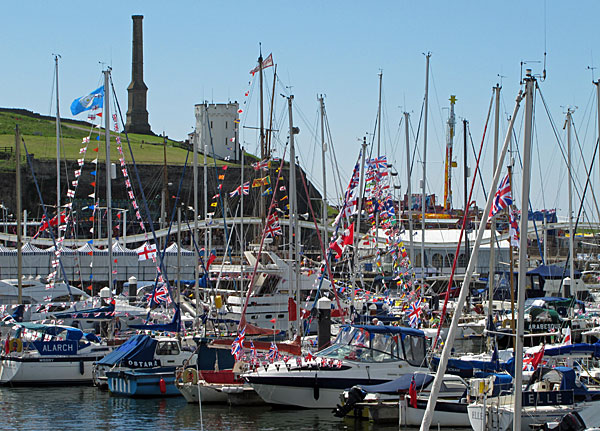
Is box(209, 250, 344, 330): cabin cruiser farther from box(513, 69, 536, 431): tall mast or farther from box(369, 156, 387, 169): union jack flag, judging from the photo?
box(513, 69, 536, 431): tall mast

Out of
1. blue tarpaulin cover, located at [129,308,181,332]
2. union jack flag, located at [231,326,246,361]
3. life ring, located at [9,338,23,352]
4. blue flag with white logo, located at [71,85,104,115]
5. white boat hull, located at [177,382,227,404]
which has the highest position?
blue flag with white logo, located at [71,85,104,115]

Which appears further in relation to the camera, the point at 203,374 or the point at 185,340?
the point at 185,340

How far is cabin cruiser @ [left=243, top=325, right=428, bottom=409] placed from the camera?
21.6 metres

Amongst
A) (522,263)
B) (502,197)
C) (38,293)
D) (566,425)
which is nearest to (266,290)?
(38,293)

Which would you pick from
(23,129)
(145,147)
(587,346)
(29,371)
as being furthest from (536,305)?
(23,129)

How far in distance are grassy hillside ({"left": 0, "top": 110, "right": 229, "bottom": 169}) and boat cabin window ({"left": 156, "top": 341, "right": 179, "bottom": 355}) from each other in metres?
51.4

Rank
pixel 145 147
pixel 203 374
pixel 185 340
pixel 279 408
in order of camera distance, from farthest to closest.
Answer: pixel 145 147 < pixel 185 340 < pixel 203 374 < pixel 279 408

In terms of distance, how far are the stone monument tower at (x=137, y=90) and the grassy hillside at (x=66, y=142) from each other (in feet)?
8.25

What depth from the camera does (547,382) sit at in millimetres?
18234

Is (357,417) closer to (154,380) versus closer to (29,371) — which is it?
(154,380)

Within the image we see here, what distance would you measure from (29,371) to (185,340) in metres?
4.65

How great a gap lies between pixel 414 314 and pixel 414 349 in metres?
3.80

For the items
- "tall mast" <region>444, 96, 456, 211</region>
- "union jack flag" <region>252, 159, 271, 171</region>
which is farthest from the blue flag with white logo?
"tall mast" <region>444, 96, 456, 211</region>

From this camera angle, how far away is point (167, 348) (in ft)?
85.5
